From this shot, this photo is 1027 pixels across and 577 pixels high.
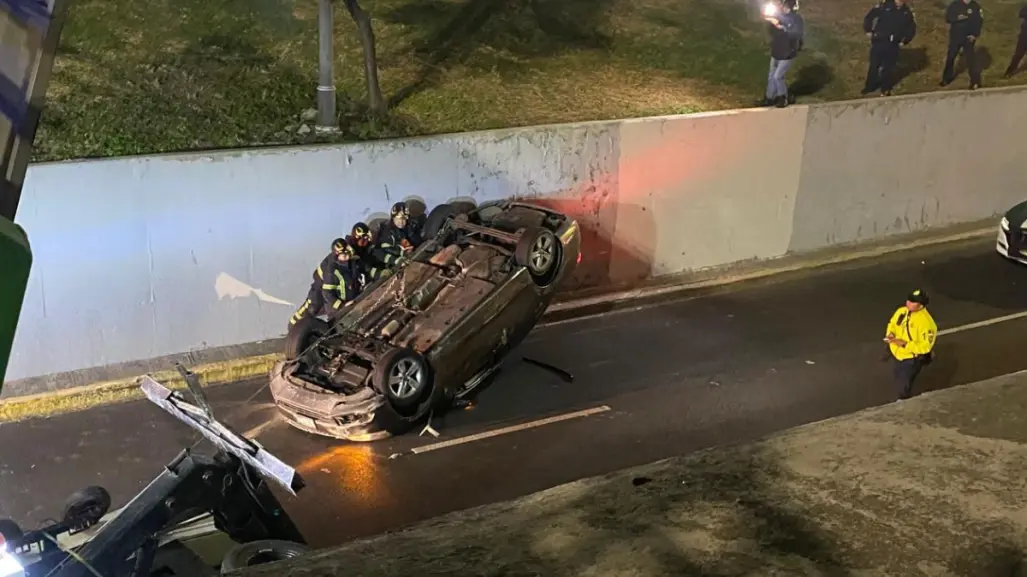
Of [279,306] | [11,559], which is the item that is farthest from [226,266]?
[11,559]

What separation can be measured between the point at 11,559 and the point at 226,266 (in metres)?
7.48

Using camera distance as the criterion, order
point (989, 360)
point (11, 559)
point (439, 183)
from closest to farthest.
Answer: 1. point (11, 559)
2. point (989, 360)
3. point (439, 183)

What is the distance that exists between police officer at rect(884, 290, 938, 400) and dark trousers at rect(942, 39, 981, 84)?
11566 millimetres

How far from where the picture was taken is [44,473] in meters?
8.91

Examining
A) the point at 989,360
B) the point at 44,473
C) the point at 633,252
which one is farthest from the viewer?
the point at 633,252

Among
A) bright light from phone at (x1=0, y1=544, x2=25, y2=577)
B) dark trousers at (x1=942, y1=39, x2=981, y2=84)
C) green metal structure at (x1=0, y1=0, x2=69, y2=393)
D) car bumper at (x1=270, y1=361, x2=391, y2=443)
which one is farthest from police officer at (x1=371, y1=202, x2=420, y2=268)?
dark trousers at (x1=942, y1=39, x2=981, y2=84)

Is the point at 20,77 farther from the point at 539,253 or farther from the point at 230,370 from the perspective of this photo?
the point at 230,370

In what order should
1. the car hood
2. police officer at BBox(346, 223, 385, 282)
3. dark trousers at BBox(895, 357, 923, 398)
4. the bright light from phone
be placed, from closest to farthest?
the bright light from phone < dark trousers at BBox(895, 357, 923, 398) < police officer at BBox(346, 223, 385, 282) < the car hood

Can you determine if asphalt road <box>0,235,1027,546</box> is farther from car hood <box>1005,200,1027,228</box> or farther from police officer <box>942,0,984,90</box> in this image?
police officer <box>942,0,984,90</box>

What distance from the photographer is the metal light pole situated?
12.3 metres

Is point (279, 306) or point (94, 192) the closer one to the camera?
point (94, 192)

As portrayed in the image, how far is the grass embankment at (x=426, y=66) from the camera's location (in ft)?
44.0

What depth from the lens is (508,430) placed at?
9.77 metres

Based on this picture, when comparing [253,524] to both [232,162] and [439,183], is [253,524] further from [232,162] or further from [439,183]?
[439,183]
